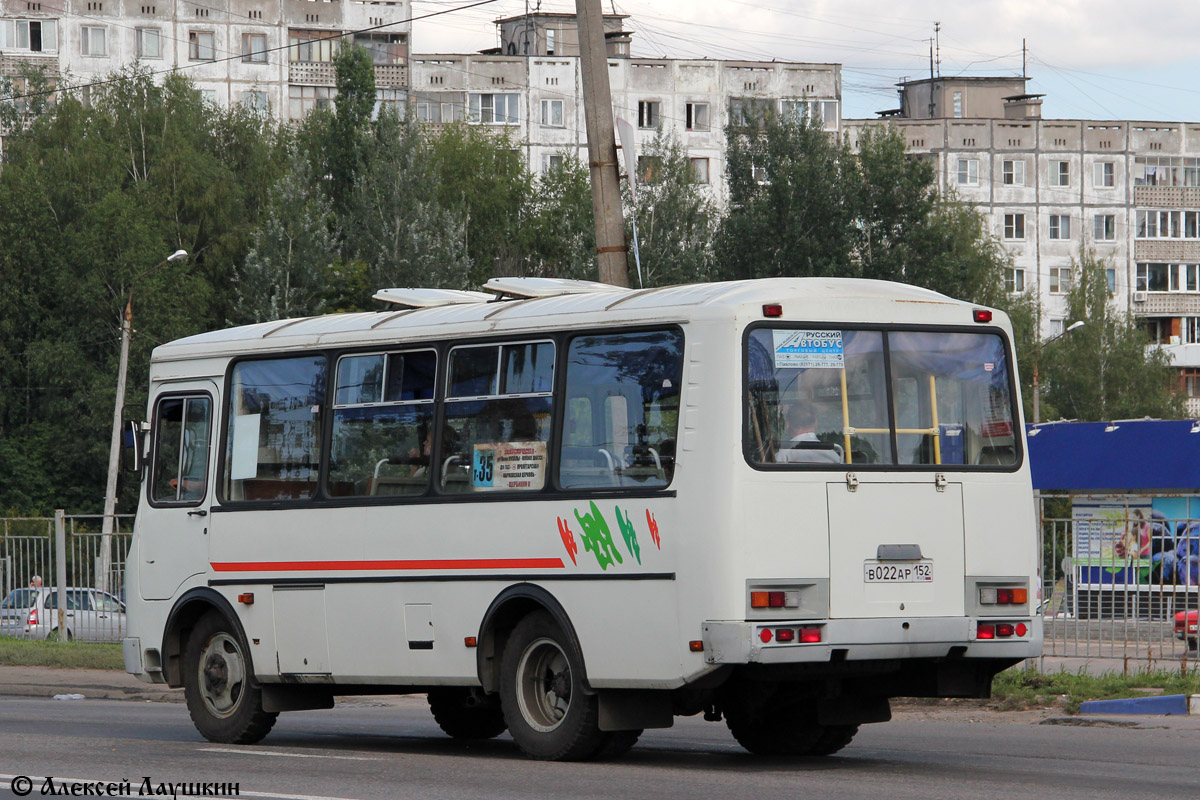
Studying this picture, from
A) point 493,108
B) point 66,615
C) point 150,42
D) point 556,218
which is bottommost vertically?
point 66,615

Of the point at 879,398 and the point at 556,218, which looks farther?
the point at 556,218

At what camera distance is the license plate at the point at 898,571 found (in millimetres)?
10641

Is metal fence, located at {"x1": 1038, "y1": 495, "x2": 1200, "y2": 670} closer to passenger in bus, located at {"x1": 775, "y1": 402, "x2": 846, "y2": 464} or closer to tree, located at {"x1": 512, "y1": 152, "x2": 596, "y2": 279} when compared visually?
passenger in bus, located at {"x1": 775, "y1": 402, "x2": 846, "y2": 464}

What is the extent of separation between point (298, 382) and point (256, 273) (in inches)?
1769

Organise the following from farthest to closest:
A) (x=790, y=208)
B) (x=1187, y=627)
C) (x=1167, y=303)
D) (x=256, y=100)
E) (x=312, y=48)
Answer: (x=1167, y=303), (x=312, y=48), (x=256, y=100), (x=790, y=208), (x=1187, y=627)

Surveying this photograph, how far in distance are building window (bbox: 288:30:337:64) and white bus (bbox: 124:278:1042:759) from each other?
71.7m

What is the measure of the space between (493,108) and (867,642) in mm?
75545

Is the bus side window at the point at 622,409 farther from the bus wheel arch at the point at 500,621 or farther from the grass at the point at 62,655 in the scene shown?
the grass at the point at 62,655

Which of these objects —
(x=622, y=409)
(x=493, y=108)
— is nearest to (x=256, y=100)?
(x=493, y=108)

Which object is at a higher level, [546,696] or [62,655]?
[546,696]

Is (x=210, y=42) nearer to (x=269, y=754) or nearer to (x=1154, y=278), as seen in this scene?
(x=1154, y=278)

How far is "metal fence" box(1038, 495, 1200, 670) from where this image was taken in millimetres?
16703

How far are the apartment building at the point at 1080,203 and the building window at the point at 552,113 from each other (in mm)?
21130

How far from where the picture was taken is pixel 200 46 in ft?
267
